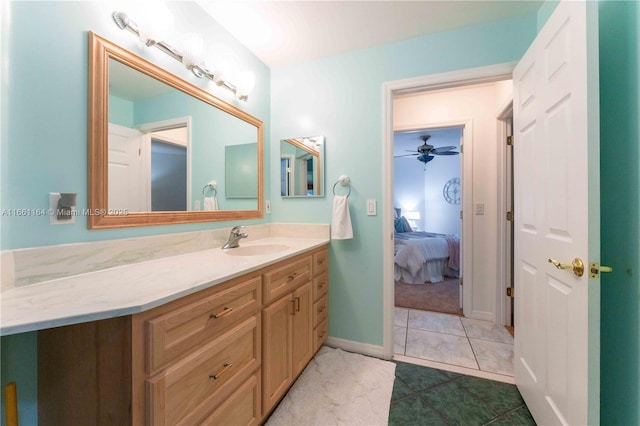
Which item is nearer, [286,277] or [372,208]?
[286,277]

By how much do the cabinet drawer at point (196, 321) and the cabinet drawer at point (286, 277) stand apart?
0.10 m

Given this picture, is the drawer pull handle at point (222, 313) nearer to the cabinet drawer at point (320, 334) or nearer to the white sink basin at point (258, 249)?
the white sink basin at point (258, 249)

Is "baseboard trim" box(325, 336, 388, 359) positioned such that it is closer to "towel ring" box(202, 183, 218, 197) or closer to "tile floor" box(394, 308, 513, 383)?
"tile floor" box(394, 308, 513, 383)

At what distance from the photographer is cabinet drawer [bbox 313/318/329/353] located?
5.84 ft

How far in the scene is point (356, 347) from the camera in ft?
6.46

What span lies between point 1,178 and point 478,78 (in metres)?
2.41

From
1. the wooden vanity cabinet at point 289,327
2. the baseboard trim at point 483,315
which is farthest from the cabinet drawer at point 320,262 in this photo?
the baseboard trim at point 483,315

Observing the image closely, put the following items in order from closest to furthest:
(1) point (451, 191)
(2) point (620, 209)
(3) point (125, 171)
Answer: (2) point (620, 209) → (3) point (125, 171) → (1) point (451, 191)

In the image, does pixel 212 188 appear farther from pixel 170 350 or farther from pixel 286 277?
pixel 170 350

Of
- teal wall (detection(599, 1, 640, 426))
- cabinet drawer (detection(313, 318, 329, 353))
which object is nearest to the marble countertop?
cabinet drawer (detection(313, 318, 329, 353))

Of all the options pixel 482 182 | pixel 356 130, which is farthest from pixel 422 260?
pixel 356 130

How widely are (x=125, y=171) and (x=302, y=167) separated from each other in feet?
4.09

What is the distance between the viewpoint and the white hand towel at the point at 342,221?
6.26ft

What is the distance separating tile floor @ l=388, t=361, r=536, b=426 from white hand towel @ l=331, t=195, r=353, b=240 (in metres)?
1.00
